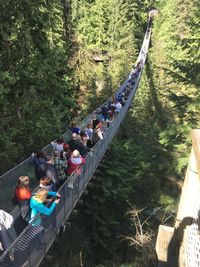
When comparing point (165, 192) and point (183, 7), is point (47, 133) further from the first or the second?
point (183, 7)

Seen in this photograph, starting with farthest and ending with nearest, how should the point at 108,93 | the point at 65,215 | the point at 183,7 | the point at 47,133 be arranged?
the point at 183,7, the point at 108,93, the point at 47,133, the point at 65,215

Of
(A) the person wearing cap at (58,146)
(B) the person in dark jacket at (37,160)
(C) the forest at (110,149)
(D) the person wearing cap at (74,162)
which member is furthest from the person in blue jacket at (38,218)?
(A) the person wearing cap at (58,146)

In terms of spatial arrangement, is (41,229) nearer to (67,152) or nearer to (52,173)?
(52,173)

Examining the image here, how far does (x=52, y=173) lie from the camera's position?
7.79 m

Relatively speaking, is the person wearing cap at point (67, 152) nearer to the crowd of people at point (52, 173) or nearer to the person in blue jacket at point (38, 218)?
the crowd of people at point (52, 173)

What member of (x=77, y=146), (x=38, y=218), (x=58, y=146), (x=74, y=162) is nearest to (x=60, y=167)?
(x=74, y=162)

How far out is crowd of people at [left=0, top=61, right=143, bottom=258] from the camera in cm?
619

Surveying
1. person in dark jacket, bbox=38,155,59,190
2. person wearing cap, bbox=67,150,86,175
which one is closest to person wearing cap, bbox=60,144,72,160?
person wearing cap, bbox=67,150,86,175

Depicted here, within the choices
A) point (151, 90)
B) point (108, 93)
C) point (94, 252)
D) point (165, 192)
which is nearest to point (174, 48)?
point (151, 90)

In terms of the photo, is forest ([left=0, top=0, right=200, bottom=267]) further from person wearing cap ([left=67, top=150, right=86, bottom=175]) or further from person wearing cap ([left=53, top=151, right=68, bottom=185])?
person wearing cap ([left=67, top=150, right=86, bottom=175])

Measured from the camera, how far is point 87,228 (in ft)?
48.0

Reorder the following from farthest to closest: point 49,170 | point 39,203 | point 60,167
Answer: point 60,167 < point 49,170 < point 39,203

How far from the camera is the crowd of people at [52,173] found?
6191mm

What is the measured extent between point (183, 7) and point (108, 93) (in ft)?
72.0
